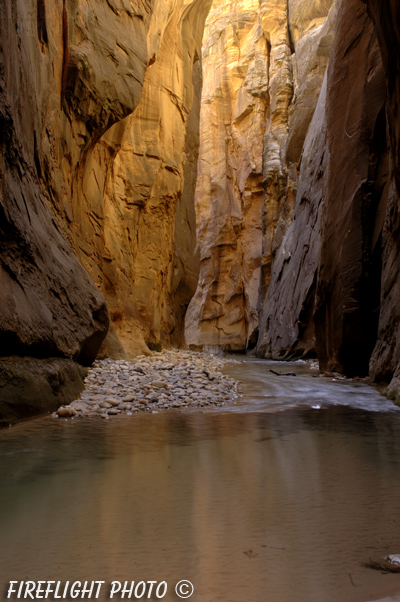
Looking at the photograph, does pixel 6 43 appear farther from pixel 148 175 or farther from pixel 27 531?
pixel 148 175

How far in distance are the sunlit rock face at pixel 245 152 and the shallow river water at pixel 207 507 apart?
2302 centimetres

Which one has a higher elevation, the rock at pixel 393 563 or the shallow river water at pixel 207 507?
the rock at pixel 393 563

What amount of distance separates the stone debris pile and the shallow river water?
79cm

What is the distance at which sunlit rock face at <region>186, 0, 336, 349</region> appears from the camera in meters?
29.8

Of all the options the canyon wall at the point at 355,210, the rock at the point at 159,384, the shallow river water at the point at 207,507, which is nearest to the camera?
the shallow river water at the point at 207,507

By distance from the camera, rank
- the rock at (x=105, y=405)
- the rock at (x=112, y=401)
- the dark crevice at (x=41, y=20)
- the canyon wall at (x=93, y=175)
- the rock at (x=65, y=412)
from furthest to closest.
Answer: the dark crevice at (x=41, y=20), the rock at (x=112, y=401), the rock at (x=105, y=405), the canyon wall at (x=93, y=175), the rock at (x=65, y=412)

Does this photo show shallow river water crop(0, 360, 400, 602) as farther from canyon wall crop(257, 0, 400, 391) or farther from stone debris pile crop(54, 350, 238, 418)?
canyon wall crop(257, 0, 400, 391)

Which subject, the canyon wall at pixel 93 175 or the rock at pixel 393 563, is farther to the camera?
the canyon wall at pixel 93 175

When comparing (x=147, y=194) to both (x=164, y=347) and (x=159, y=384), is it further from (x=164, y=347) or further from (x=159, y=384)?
(x=159, y=384)

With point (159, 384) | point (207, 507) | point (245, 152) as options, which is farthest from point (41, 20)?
point (245, 152)

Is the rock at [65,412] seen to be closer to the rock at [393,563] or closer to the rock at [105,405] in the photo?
the rock at [105,405]

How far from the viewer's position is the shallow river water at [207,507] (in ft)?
5.70

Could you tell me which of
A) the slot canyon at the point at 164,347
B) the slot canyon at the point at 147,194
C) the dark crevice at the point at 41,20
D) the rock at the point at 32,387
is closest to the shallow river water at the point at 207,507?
the slot canyon at the point at 164,347

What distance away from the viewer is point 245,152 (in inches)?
1501
